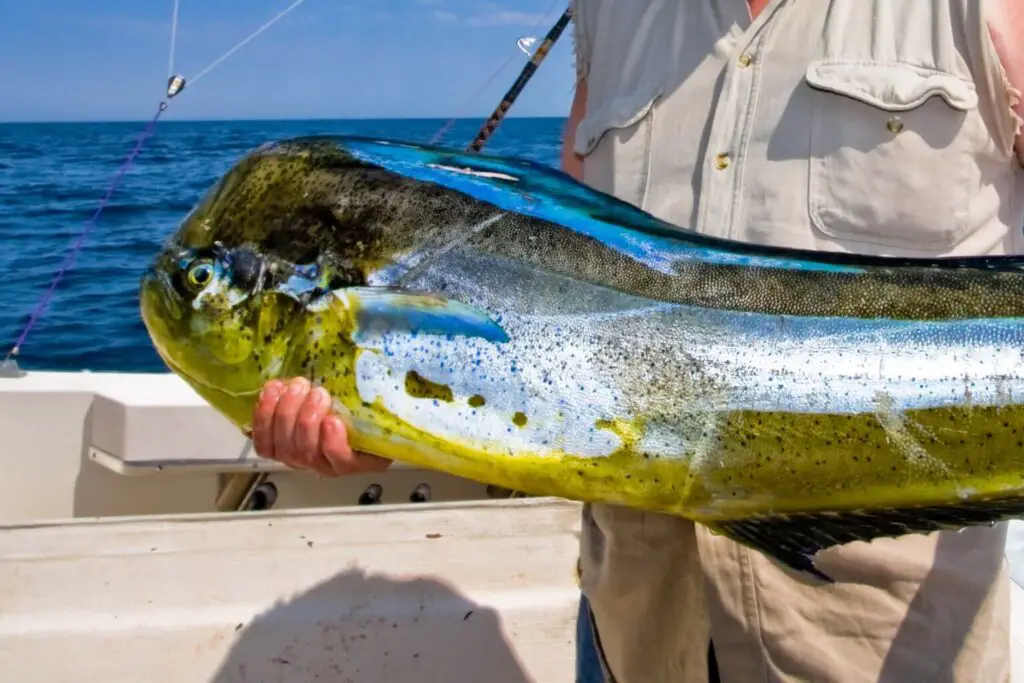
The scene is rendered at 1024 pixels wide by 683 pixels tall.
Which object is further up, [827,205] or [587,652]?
[827,205]

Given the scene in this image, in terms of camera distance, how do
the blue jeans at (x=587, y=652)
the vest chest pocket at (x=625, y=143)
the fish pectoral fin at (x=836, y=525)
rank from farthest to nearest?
the blue jeans at (x=587, y=652)
the vest chest pocket at (x=625, y=143)
the fish pectoral fin at (x=836, y=525)

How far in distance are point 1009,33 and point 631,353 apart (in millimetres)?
891

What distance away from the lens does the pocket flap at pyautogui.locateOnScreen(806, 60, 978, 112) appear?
60.0 inches

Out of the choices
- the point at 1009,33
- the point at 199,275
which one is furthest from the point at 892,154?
the point at 199,275

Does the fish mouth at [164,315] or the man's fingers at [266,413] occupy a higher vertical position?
the fish mouth at [164,315]

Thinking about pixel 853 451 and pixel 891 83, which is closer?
pixel 853 451

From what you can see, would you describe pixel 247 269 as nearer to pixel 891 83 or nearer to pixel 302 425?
pixel 302 425

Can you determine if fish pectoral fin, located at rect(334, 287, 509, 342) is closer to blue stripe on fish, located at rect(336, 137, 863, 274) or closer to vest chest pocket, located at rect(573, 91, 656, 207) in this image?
blue stripe on fish, located at rect(336, 137, 863, 274)

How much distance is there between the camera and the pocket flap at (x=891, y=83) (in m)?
1.52

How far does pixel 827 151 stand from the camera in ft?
5.28

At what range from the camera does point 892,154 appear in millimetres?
1567

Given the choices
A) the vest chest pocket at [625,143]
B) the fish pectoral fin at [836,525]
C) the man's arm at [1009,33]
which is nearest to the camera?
the fish pectoral fin at [836,525]

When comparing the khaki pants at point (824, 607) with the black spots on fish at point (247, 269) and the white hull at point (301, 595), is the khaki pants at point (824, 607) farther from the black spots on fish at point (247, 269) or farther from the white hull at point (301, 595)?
the white hull at point (301, 595)

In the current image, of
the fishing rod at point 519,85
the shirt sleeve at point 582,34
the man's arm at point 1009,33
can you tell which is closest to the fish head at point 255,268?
the shirt sleeve at point 582,34
